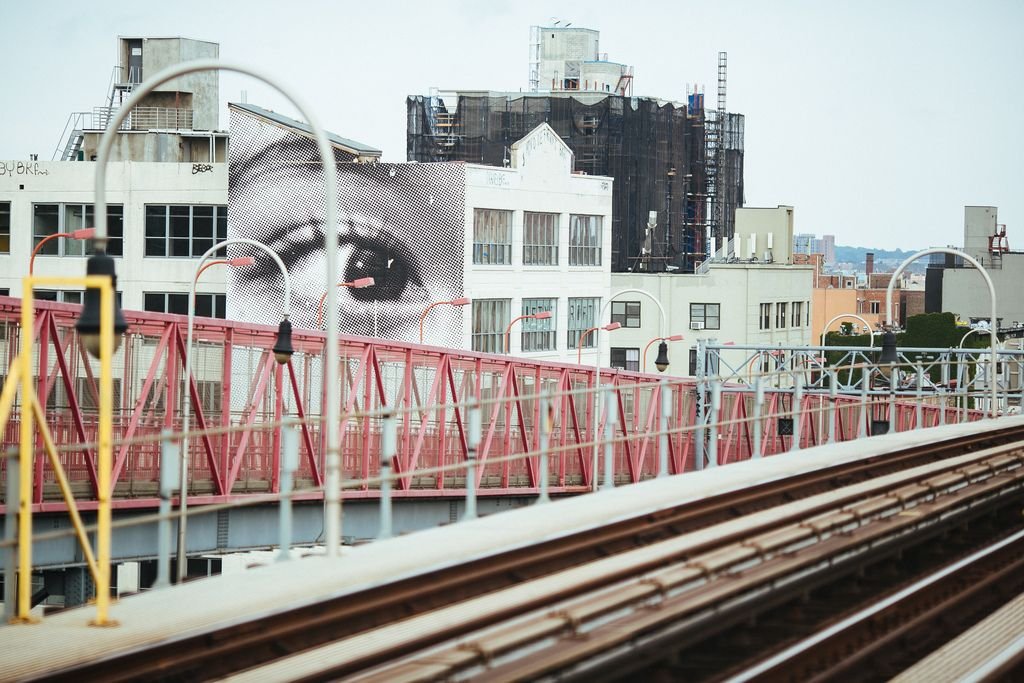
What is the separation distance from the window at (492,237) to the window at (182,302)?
1065 centimetres

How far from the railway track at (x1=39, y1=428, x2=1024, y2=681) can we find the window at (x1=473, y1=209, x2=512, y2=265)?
136 feet

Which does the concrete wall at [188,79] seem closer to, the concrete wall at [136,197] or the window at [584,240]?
the concrete wall at [136,197]

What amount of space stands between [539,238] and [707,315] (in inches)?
948

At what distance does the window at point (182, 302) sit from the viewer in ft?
199

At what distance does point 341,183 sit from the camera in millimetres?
59625

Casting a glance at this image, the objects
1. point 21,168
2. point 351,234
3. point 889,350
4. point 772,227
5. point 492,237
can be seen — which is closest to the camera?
point 889,350

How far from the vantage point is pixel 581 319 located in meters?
68.1

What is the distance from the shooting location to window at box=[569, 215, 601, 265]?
6706 centimetres

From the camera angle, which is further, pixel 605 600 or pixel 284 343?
pixel 284 343

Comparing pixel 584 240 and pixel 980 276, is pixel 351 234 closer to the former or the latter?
pixel 584 240

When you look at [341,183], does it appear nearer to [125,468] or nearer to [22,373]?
[125,468]

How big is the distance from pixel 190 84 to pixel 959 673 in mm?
65616

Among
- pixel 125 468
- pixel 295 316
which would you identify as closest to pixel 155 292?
pixel 295 316

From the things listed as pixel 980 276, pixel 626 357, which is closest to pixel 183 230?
pixel 626 357
